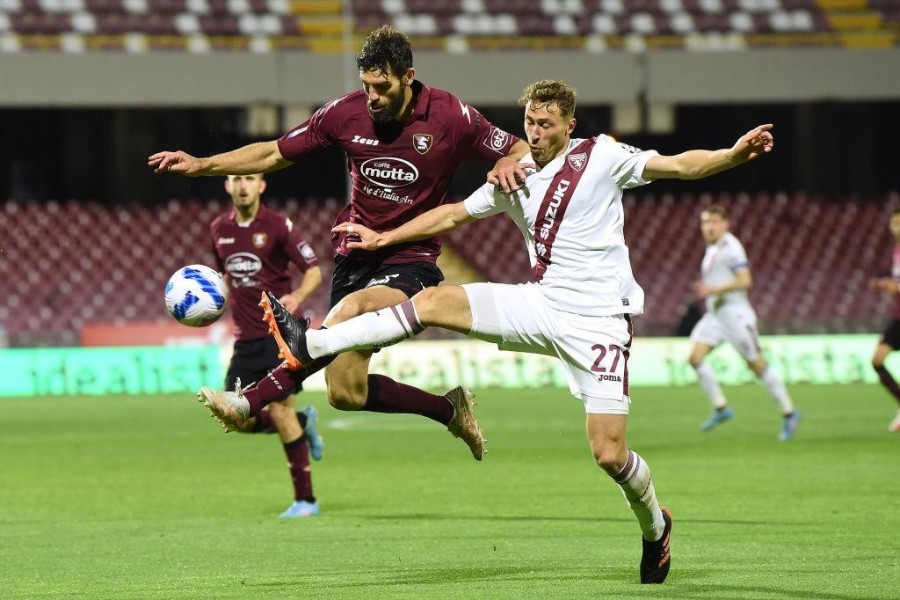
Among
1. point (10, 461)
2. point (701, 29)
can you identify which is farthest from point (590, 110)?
point (10, 461)

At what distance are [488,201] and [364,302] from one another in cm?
77

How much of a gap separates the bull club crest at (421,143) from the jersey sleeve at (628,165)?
1.06 m

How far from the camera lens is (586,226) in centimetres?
661

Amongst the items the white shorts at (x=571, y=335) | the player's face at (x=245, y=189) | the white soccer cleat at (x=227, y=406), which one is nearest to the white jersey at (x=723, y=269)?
the player's face at (x=245, y=189)

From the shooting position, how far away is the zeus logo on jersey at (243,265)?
1000 cm

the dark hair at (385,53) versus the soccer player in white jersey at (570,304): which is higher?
the dark hair at (385,53)

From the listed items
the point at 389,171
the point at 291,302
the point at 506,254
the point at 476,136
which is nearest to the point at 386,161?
the point at 389,171

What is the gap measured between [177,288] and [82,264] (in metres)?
18.1

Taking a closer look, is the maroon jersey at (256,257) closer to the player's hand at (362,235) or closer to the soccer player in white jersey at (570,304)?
the player's hand at (362,235)

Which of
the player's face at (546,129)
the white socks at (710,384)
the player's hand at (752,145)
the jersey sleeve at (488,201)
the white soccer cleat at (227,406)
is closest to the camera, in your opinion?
the player's hand at (752,145)

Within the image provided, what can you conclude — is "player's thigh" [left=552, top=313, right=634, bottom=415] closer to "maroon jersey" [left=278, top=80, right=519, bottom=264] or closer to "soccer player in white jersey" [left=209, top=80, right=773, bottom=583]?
"soccer player in white jersey" [left=209, top=80, right=773, bottom=583]

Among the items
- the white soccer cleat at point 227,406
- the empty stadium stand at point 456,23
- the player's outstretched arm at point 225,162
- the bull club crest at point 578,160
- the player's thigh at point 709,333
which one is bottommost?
the player's thigh at point 709,333

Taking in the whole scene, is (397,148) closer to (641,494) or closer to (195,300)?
(195,300)

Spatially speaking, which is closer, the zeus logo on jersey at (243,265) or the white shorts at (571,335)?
the white shorts at (571,335)
